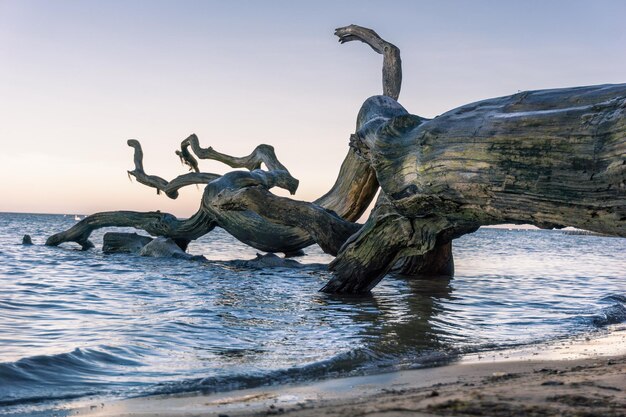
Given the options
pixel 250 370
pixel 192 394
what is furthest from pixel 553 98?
pixel 192 394

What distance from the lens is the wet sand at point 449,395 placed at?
2707 millimetres

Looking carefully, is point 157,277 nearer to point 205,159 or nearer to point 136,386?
point 205,159

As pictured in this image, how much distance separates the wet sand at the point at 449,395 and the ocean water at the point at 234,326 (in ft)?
1.11

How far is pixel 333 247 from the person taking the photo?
34.1ft

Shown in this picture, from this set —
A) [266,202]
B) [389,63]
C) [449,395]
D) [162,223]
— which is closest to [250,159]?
[162,223]

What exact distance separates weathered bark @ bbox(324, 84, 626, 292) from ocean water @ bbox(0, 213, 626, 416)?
1.25 m

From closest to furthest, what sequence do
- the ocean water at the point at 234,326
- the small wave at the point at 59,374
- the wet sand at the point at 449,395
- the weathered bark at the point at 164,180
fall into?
the wet sand at the point at 449,395
the small wave at the point at 59,374
the ocean water at the point at 234,326
the weathered bark at the point at 164,180

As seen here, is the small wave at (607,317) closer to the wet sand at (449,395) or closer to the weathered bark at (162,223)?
the wet sand at (449,395)

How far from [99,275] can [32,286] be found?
1919 millimetres

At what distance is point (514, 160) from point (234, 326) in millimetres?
3066

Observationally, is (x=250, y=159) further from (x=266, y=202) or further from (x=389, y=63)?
(x=266, y=202)

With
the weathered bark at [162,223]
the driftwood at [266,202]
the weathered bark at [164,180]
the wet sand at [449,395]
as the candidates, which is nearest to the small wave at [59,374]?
the wet sand at [449,395]

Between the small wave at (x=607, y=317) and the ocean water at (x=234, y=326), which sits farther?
the small wave at (x=607, y=317)

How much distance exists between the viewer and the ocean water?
4273 mm
